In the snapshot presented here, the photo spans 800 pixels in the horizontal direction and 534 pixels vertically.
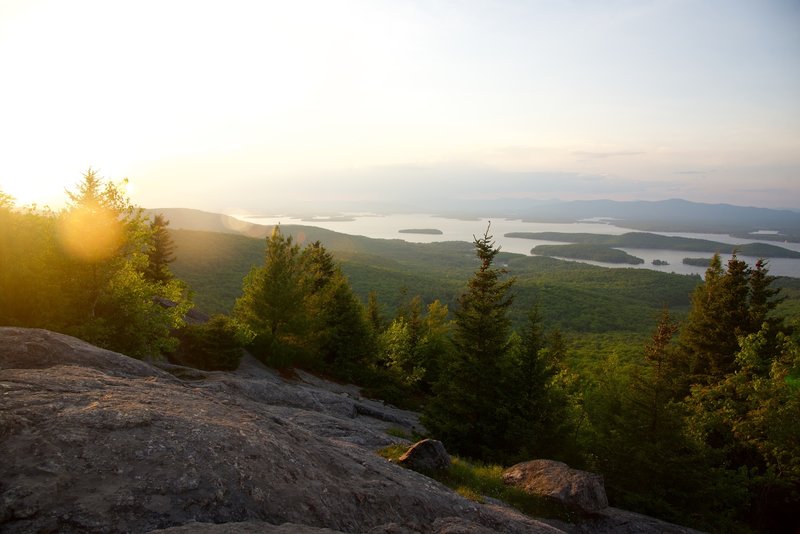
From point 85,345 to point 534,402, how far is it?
16.7 m

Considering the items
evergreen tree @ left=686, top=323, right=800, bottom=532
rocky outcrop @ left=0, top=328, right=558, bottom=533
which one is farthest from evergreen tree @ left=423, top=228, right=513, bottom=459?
rocky outcrop @ left=0, top=328, right=558, bottom=533

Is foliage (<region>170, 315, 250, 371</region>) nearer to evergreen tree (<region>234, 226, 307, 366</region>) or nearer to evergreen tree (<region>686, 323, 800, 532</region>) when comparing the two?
evergreen tree (<region>234, 226, 307, 366</region>)

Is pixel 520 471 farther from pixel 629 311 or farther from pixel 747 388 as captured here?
pixel 629 311

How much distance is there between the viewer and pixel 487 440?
18.4 meters

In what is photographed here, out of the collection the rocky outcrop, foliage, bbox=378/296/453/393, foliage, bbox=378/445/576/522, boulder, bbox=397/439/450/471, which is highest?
the rocky outcrop

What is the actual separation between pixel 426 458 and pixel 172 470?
298 inches

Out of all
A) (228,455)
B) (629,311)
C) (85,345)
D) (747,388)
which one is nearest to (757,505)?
(747,388)

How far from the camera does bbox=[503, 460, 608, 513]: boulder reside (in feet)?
38.9

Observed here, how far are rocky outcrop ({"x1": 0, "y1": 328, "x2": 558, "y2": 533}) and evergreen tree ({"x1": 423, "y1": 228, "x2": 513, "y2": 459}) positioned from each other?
376 inches

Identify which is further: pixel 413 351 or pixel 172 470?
pixel 413 351

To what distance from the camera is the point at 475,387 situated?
19.4 metres

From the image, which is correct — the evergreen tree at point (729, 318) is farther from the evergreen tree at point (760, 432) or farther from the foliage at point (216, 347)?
the foliage at point (216, 347)

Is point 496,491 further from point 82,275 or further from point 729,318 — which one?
point 729,318

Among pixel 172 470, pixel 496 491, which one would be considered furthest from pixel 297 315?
pixel 172 470
